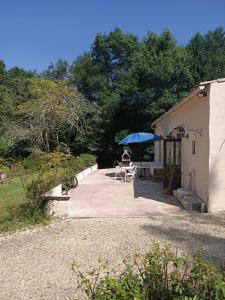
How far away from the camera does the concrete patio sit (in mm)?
10883

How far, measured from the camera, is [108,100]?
3412cm

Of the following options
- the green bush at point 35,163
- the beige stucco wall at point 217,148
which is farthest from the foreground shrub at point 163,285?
the green bush at point 35,163

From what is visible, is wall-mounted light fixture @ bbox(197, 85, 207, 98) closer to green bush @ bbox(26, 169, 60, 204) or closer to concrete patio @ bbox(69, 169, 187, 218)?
concrete patio @ bbox(69, 169, 187, 218)

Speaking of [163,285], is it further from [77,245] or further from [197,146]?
[197,146]

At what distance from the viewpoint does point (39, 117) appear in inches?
1211

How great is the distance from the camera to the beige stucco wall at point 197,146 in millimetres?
11039

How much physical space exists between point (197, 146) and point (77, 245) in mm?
6221

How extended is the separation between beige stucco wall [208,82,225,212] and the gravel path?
0.67 meters

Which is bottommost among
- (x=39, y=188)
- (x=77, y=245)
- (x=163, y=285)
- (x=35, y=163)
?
(x=77, y=245)

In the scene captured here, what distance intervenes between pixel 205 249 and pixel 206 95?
513 cm

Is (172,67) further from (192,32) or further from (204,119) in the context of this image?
(204,119)

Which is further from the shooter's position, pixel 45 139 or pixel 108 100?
pixel 108 100

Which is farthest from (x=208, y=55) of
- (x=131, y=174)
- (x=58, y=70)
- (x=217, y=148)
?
(x=217, y=148)

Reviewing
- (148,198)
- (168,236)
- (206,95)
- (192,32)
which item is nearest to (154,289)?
(168,236)
